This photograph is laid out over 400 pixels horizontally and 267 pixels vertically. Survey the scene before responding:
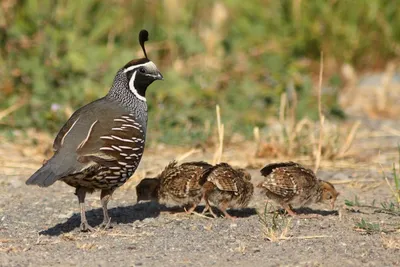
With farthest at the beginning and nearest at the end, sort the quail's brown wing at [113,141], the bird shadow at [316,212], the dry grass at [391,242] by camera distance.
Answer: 1. the bird shadow at [316,212]
2. the quail's brown wing at [113,141]
3. the dry grass at [391,242]

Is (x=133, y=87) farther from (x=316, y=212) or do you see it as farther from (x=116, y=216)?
(x=316, y=212)

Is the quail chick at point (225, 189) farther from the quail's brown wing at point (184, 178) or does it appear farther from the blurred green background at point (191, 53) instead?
the blurred green background at point (191, 53)

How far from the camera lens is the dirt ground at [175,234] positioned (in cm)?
507

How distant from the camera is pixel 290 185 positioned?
611 cm

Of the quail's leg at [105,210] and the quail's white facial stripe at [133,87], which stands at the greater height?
the quail's white facial stripe at [133,87]

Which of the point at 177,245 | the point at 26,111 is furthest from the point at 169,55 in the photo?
the point at 177,245

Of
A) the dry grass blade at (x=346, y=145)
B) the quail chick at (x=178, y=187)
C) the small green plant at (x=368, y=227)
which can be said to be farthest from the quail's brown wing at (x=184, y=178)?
the dry grass blade at (x=346, y=145)

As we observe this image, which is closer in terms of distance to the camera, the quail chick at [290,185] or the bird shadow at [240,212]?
the quail chick at [290,185]

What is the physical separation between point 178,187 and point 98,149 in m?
0.78

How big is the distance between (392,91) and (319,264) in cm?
724


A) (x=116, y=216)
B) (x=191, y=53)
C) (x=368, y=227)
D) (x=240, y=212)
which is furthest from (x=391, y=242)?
(x=191, y=53)

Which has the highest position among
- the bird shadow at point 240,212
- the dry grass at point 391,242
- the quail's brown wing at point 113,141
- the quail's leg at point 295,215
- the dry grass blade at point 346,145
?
the quail's brown wing at point 113,141

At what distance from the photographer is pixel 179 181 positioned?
20.9ft

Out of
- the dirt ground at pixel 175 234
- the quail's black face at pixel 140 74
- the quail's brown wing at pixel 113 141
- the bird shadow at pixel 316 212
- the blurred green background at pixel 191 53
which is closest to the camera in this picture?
the dirt ground at pixel 175 234
